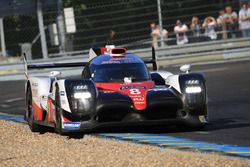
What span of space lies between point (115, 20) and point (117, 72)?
12.8 meters

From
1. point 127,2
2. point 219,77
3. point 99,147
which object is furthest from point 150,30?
point 99,147

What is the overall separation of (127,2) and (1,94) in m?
5.26

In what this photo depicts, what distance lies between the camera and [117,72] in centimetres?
1141

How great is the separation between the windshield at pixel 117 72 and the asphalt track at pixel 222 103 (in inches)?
29.9

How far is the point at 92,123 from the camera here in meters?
10.2

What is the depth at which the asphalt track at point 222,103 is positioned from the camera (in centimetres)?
999

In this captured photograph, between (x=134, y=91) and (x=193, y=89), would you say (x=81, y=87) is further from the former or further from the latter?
(x=193, y=89)

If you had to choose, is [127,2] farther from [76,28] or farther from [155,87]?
[155,87]

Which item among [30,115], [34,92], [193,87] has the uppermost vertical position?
[193,87]

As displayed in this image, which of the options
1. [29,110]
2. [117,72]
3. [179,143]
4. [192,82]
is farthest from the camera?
[29,110]

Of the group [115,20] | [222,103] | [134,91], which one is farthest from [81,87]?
[115,20]

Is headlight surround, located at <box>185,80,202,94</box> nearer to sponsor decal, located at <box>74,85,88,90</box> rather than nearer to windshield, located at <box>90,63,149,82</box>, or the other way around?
windshield, located at <box>90,63,149,82</box>

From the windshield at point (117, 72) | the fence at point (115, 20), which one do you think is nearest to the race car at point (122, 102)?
the windshield at point (117, 72)

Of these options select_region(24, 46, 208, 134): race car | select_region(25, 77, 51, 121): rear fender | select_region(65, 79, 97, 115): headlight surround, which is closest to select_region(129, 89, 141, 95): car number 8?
select_region(24, 46, 208, 134): race car
